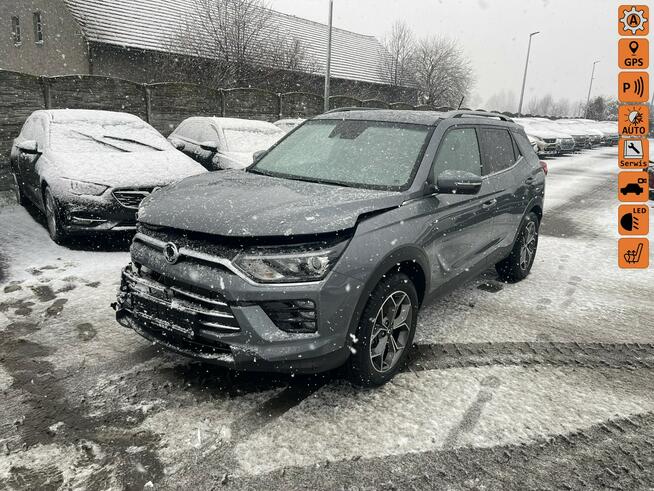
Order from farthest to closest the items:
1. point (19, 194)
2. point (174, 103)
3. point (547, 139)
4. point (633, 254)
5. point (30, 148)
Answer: point (547, 139) < point (174, 103) < point (19, 194) < point (633, 254) < point (30, 148)

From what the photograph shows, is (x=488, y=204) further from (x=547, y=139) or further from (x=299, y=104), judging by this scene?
(x=547, y=139)

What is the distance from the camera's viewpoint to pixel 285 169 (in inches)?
160

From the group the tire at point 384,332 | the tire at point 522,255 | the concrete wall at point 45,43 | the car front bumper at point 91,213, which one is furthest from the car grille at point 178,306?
the concrete wall at point 45,43

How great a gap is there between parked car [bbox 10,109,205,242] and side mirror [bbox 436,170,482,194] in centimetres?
399

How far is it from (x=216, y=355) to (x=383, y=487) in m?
1.12

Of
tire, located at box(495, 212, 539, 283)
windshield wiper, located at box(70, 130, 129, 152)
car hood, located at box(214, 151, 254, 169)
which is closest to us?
tire, located at box(495, 212, 539, 283)

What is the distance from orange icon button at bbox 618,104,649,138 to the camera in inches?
297

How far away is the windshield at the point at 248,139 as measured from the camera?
9271 millimetres

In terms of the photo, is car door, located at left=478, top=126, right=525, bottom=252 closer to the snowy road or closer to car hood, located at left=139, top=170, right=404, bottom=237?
the snowy road

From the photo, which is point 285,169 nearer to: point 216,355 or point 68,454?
point 216,355

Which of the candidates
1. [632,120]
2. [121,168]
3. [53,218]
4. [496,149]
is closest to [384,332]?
[496,149]

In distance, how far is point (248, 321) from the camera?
271 cm

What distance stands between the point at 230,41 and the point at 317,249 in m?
22.9

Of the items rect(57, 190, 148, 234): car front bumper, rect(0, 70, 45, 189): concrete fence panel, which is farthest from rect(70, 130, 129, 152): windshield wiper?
rect(0, 70, 45, 189): concrete fence panel
